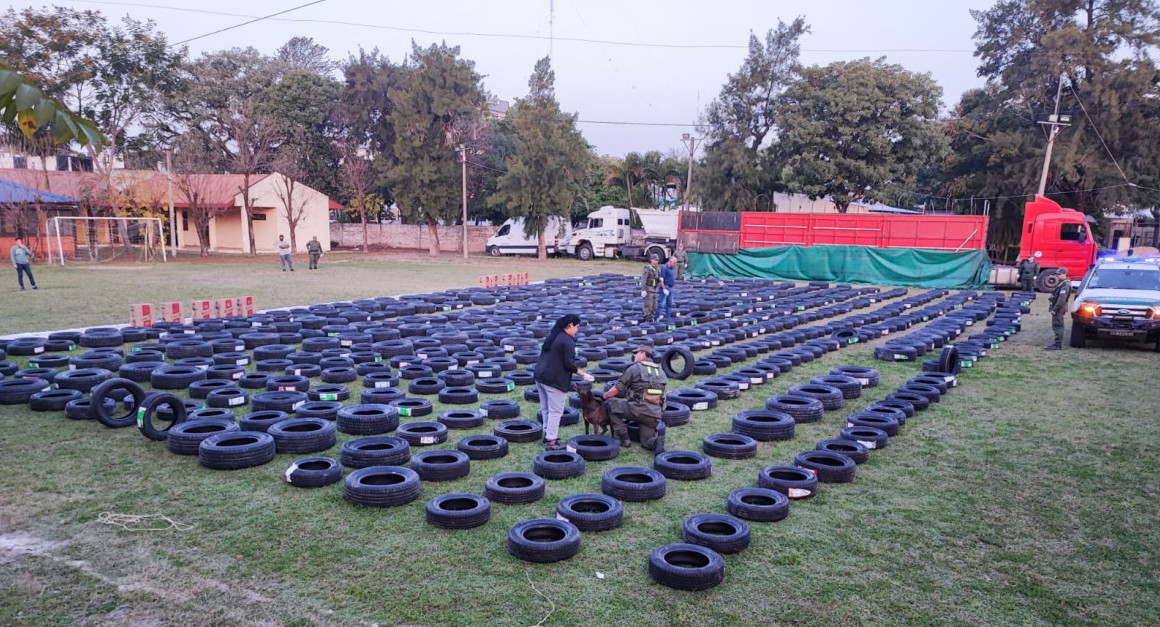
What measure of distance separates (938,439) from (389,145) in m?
51.9

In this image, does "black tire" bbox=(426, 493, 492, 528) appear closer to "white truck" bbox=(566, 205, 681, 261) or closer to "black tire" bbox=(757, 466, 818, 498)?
"black tire" bbox=(757, 466, 818, 498)

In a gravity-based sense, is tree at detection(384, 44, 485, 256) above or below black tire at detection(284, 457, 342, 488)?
above

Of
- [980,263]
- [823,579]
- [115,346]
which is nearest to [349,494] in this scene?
[823,579]

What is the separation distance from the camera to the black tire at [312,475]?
6.77 meters

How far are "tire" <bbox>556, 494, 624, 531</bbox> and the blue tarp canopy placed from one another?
40991 mm

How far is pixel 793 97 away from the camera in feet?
151

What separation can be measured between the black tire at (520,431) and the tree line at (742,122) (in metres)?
36.9

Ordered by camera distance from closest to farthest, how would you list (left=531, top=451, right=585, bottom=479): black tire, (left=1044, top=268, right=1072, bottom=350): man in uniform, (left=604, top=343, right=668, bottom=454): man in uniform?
→ 1. (left=531, top=451, right=585, bottom=479): black tire
2. (left=604, top=343, right=668, bottom=454): man in uniform
3. (left=1044, top=268, right=1072, bottom=350): man in uniform

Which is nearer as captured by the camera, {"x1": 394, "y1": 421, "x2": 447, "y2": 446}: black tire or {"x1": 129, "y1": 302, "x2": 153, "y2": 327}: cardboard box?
{"x1": 394, "y1": 421, "x2": 447, "y2": 446}: black tire

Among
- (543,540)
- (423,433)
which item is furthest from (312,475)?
(543,540)

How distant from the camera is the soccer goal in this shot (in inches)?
1432

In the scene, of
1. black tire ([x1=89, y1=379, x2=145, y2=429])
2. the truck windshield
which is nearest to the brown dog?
black tire ([x1=89, y1=379, x2=145, y2=429])

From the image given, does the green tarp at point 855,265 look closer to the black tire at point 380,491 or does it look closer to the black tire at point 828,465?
the black tire at point 828,465

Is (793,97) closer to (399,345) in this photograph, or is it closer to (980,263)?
(980,263)
